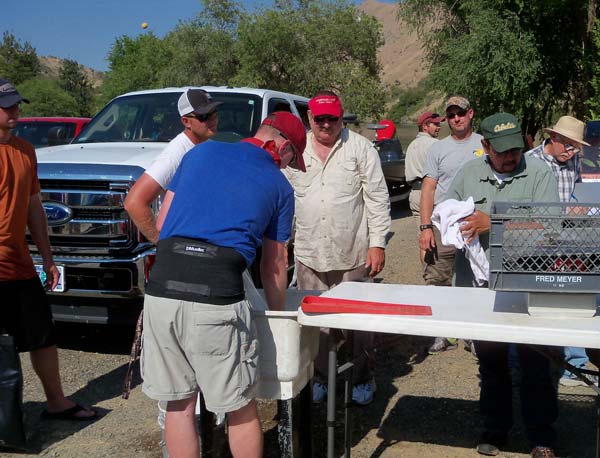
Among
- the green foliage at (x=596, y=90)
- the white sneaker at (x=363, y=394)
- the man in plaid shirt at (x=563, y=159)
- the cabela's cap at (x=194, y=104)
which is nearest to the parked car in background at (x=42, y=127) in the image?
the cabela's cap at (x=194, y=104)

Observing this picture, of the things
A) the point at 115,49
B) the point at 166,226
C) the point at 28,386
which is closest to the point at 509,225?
the point at 166,226

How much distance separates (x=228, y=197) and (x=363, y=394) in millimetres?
2219

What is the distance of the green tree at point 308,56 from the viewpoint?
3494 cm

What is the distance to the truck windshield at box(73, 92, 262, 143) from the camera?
6527 mm

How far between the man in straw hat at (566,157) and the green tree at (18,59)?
59.7 meters

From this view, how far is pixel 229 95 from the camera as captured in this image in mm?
6781

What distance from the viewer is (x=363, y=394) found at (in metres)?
4.69

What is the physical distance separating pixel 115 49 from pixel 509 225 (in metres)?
73.7

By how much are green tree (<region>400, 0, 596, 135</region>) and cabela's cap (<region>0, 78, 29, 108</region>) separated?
576 inches

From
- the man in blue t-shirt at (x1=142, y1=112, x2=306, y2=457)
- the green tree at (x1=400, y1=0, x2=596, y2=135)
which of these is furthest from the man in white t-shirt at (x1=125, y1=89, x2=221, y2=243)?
the green tree at (x1=400, y1=0, x2=596, y2=135)

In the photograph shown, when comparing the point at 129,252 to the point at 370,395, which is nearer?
the point at 370,395

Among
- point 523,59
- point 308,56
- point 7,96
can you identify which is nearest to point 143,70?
point 308,56

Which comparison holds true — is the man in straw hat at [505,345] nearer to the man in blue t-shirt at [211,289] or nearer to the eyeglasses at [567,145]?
the eyeglasses at [567,145]

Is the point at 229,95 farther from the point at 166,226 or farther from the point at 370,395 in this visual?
the point at 166,226
